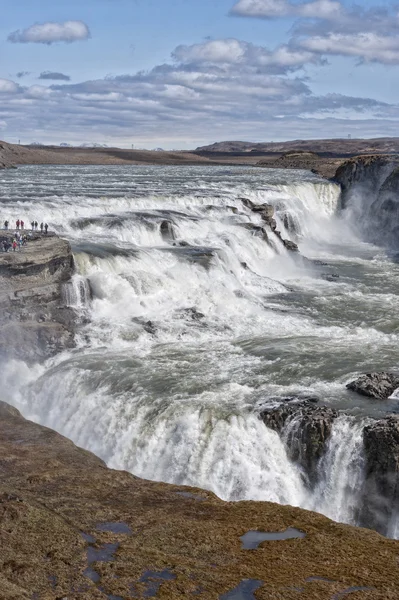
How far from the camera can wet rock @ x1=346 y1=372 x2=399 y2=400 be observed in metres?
24.6

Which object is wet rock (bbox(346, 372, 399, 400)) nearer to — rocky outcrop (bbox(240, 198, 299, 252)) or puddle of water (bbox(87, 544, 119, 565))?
puddle of water (bbox(87, 544, 119, 565))

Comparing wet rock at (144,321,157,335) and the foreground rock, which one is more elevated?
wet rock at (144,321,157,335)

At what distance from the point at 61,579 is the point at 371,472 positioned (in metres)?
10.2

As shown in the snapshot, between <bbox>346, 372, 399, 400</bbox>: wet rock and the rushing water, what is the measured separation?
413 millimetres

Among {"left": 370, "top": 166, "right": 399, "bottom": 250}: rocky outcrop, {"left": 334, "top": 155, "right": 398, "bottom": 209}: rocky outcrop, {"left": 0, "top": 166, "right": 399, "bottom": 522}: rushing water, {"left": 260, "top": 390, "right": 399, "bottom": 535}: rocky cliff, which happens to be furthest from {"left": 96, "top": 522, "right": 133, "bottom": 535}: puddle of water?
{"left": 334, "top": 155, "right": 398, "bottom": 209}: rocky outcrop

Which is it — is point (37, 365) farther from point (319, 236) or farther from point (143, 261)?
point (319, 236)

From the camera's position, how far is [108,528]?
16.5 metres

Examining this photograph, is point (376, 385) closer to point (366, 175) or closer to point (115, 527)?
point (115, 527)

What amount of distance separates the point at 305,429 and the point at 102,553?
8.80 metres

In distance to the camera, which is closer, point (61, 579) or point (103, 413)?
point (61, 579)

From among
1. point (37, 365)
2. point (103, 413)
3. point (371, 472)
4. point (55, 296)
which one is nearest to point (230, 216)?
point (55, 296)

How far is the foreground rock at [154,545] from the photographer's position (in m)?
14.0

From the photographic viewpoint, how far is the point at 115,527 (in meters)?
16.6

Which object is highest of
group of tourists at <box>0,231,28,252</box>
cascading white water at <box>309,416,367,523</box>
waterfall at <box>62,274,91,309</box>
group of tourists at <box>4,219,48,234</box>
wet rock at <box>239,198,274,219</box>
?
wet rock at <box>239,198,274,219</box>
